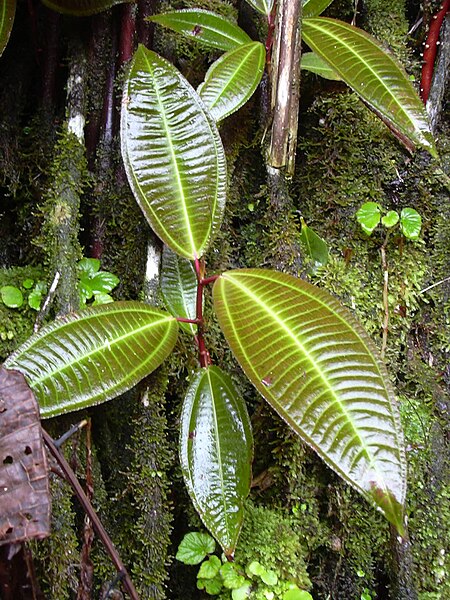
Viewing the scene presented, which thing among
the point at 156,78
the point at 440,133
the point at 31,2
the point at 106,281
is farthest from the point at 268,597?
the point at 31,2

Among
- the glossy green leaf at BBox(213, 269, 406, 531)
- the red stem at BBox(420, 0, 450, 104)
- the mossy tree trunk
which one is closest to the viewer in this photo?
the glossy green leaf at BBox(213, 269, 406, 531)

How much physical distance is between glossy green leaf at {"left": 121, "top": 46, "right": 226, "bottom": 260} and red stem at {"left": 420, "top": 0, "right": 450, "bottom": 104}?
0.82 metres

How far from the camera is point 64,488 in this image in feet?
3.80

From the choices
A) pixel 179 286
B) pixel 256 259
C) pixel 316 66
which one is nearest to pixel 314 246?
pixel 256 259

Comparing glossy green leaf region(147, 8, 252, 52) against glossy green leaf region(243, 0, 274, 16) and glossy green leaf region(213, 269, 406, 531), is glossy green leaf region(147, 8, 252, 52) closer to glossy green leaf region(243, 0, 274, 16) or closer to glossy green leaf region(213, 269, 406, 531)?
glossy green leaf region(243, 0, 274, 16)

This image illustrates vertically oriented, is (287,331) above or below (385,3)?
below

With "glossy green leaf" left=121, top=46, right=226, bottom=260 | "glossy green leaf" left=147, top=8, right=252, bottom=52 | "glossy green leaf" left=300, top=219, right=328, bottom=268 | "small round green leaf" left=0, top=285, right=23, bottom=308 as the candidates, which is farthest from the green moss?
"glossy green leaf" left=147, top=8, right=252, bottom=52

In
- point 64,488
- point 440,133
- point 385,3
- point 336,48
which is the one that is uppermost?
point 385,3

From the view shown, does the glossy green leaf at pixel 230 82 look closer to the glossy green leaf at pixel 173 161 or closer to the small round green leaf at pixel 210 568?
the glossy green leaf at pixel 173 161

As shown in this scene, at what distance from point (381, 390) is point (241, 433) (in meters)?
0.37

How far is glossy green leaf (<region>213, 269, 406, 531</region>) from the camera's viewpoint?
2.72 ft

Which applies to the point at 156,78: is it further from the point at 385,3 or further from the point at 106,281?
the point at 385,3

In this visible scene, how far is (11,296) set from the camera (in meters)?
1.34

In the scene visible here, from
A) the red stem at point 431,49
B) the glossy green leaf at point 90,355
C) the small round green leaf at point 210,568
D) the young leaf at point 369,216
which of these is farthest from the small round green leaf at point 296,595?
the red stem at point 431,49
